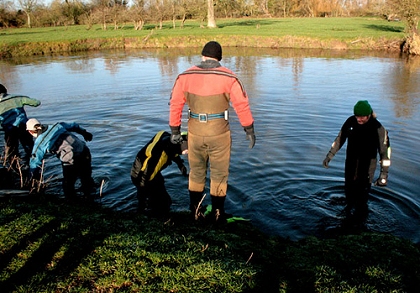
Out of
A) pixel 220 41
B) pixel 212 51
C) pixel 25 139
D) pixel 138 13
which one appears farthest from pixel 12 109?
pixel 138 13

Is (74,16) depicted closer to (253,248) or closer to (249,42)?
(249,42)

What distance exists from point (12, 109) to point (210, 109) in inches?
213

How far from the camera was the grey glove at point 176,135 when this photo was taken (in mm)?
5472

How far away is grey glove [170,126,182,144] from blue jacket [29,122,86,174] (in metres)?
2.13

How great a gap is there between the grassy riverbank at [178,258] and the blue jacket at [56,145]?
947 mm

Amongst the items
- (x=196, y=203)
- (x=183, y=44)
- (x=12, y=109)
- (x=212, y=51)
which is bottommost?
(x=196, y=203)

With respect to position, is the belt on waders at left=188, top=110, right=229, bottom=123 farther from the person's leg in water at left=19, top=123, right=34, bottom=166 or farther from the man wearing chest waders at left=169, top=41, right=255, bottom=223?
the person's leg in water at left=19, top=123, right=34, bottom=166

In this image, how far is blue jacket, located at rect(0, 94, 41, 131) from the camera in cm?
786

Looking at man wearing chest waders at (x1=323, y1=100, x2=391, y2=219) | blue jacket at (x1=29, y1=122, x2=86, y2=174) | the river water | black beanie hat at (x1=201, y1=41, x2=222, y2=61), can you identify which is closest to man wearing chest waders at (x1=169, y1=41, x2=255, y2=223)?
black beanie hat at (x1=201, y1=41, x2=222, y2=61)

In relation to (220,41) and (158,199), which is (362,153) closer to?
(158,199)

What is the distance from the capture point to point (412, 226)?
6.00m

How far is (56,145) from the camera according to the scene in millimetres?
6340

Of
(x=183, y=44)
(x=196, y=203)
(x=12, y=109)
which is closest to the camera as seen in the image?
(x=196, y=203)

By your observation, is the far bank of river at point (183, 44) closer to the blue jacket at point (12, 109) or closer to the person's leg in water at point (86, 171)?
the blue jacket at point (12, 109)
